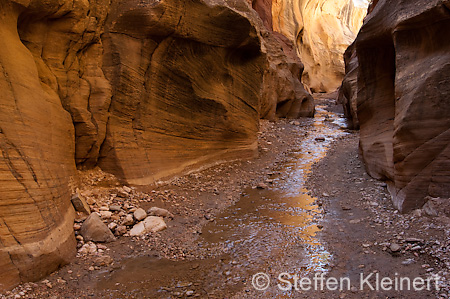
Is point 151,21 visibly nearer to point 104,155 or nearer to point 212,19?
point 212,19

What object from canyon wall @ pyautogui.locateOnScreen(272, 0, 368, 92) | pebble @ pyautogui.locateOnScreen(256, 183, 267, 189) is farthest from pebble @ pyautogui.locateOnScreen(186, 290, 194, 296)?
canyon wall @ pyautogui.locateOnScreen(272, 0, 368, 92)

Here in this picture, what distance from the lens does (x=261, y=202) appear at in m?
7.78

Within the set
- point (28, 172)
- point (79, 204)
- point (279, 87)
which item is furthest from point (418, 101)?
point (279, 87)

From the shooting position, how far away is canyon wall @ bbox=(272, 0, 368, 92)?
28859mm

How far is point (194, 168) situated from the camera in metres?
8.98

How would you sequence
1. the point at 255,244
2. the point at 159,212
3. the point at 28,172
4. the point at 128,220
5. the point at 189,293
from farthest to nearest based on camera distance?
the point at 159,212, the point at 128,220, the point at 255,244, the point at 28,172, the point at 189,293

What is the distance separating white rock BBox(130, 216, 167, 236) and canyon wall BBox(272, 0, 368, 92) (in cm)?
2279

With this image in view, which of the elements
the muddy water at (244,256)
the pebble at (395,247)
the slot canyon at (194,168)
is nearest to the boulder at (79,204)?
the slot canyon at (194,168)

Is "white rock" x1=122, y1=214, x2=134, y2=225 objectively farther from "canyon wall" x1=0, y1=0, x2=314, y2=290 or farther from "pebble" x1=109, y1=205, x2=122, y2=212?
"canyon wall" x1=0, y1=0, x2=314, y2=290

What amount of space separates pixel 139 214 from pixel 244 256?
2.14 m

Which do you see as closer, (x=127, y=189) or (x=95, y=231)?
(x=95, y=231)

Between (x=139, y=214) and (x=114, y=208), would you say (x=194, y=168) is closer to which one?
(x=139, y=214)

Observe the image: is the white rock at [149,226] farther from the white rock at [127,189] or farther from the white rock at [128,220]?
the white rock at [127,189]

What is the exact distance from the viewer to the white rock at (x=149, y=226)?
19.0ft
